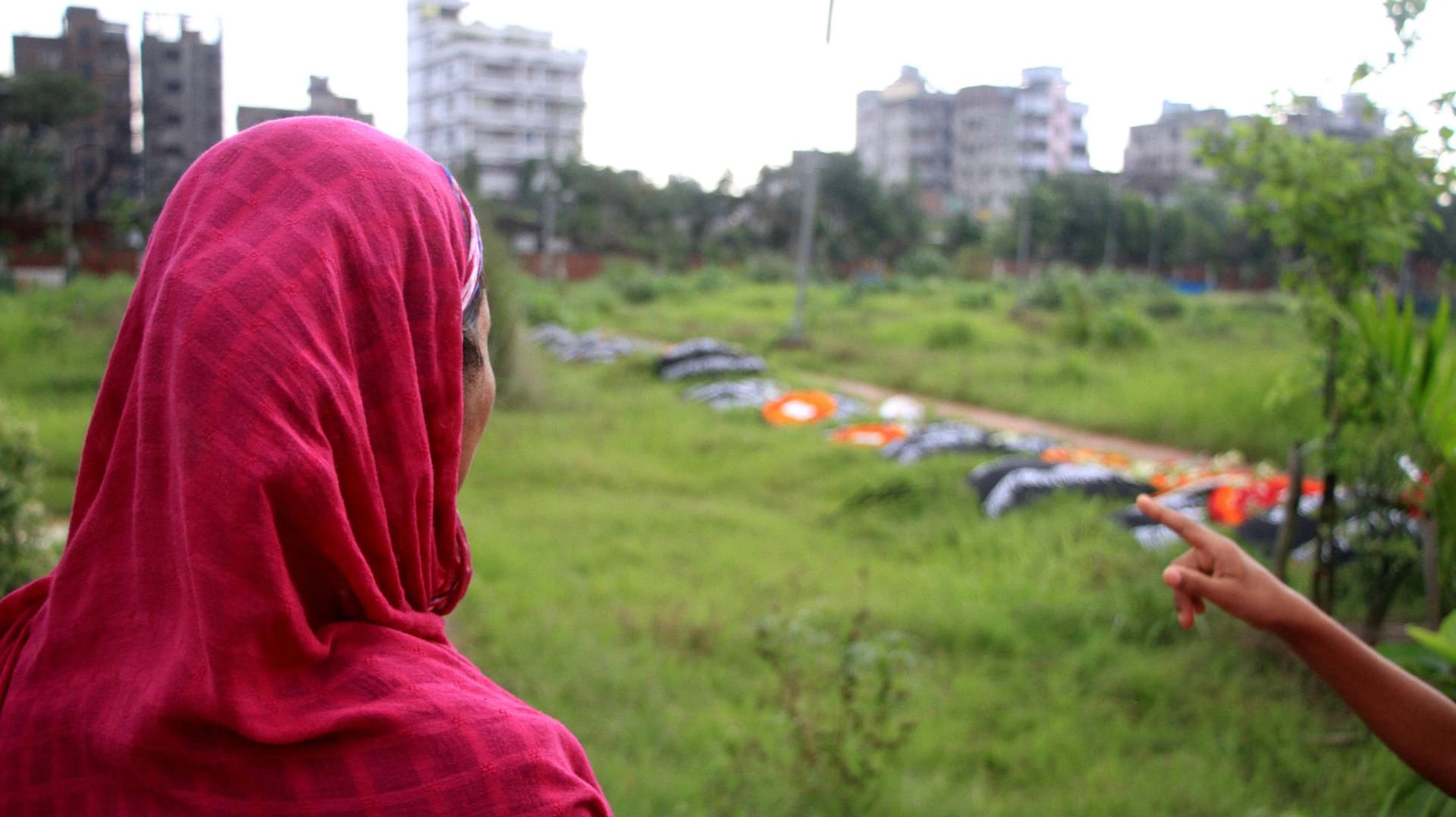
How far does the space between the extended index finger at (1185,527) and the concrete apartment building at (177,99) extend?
3.24 metres

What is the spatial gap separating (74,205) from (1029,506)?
24.4ft

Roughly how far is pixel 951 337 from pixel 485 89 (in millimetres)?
9587

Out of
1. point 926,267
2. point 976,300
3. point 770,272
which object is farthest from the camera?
point 926,267

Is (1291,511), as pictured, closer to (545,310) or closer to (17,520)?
(17,520)

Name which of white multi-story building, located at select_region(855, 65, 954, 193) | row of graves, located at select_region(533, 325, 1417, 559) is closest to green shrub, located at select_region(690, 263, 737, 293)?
row of graves, located at select_region(533, 325, 1417, 559)

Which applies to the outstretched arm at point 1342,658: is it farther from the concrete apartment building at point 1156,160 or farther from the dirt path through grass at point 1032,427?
the concrete apartment building at point 1156,160

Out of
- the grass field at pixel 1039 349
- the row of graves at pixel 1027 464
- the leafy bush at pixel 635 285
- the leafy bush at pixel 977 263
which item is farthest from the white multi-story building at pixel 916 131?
the row of graves at pixel 1027 464

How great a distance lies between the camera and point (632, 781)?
3213mm

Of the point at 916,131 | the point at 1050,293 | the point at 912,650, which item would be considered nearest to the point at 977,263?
the point at 1050,293

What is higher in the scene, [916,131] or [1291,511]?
[916,131]

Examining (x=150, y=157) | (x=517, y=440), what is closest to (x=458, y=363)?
(x=150, y=157)

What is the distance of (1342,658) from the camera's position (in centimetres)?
144

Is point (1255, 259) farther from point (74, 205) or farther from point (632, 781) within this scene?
point (632, 781)

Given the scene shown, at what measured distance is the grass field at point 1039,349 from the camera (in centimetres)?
1049
